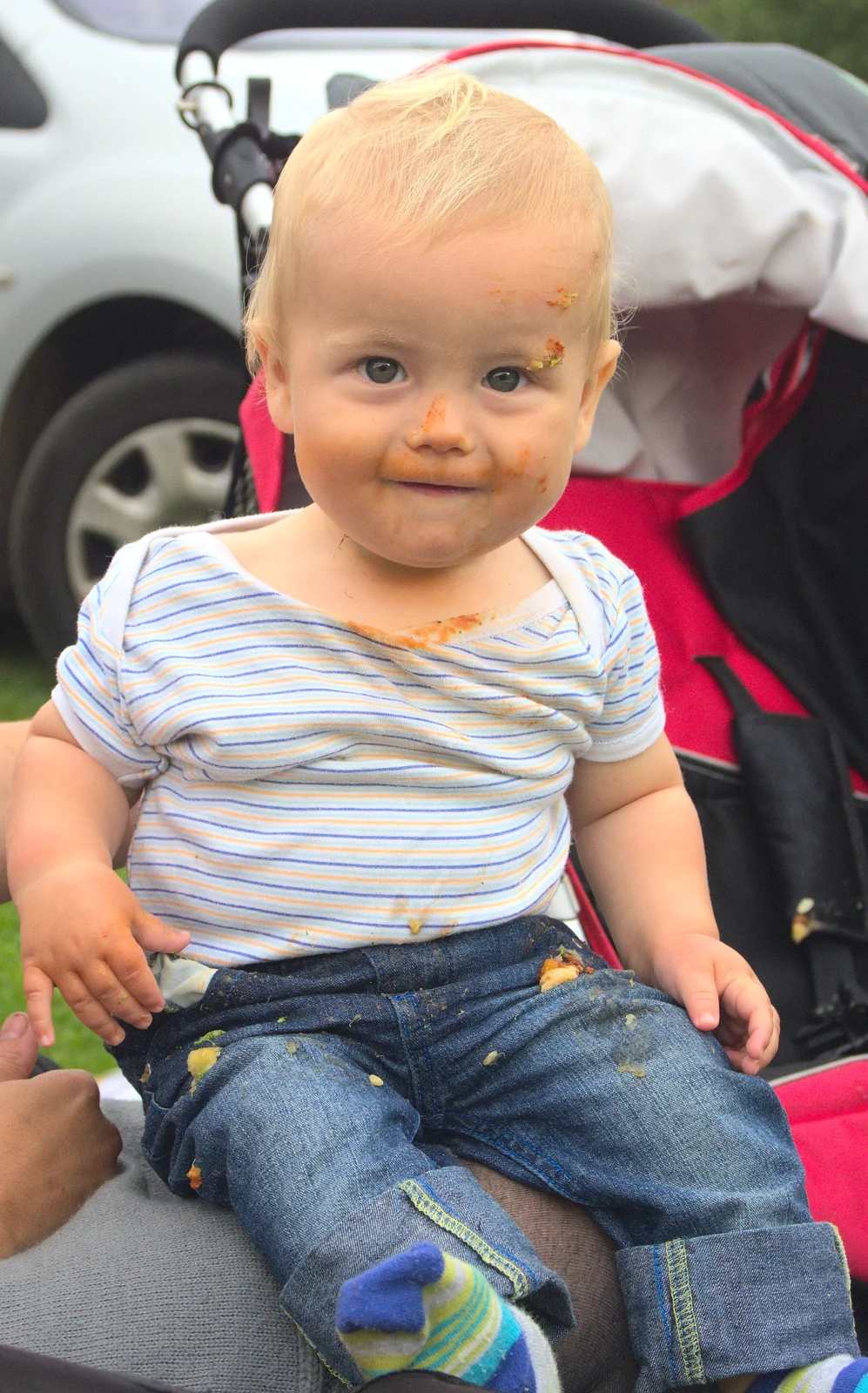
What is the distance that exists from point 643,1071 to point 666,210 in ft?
3.63

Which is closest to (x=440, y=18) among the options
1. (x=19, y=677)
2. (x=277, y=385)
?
(x=277, y=385)

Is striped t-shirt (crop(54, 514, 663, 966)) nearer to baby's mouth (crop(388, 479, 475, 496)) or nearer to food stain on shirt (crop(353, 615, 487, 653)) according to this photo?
food stain on shirt (crop(353, 615, 487, 653))

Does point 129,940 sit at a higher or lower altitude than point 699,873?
higher

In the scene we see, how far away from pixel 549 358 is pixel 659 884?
51cm

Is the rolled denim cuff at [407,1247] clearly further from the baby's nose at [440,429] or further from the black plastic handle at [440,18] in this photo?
the black plastic handle at [440,18]

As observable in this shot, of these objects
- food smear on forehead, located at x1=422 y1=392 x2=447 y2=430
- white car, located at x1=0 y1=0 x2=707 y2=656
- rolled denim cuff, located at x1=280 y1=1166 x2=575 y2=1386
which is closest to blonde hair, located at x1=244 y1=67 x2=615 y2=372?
food smear on forehead, located at x1=422 y1=392 x2=447 y2=430

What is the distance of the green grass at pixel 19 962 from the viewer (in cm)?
248

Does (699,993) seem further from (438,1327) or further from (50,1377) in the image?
(50,1377)

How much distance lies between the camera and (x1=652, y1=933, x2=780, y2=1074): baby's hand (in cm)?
125

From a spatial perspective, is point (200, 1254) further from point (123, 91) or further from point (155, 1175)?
point (123, 91)

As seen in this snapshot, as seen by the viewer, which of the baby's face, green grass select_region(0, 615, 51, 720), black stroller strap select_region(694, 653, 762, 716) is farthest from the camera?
green grass select_region(0, 615, 51, 720)

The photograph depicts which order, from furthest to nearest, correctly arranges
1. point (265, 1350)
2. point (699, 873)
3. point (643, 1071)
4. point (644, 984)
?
1. point (699, 873)
2. point (644, 984)
3. point (643, 1071)
4. point (265, 1350)

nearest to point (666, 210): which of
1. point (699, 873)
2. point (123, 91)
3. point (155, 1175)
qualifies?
point (699, 873)

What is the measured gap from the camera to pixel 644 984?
1.27 metres
